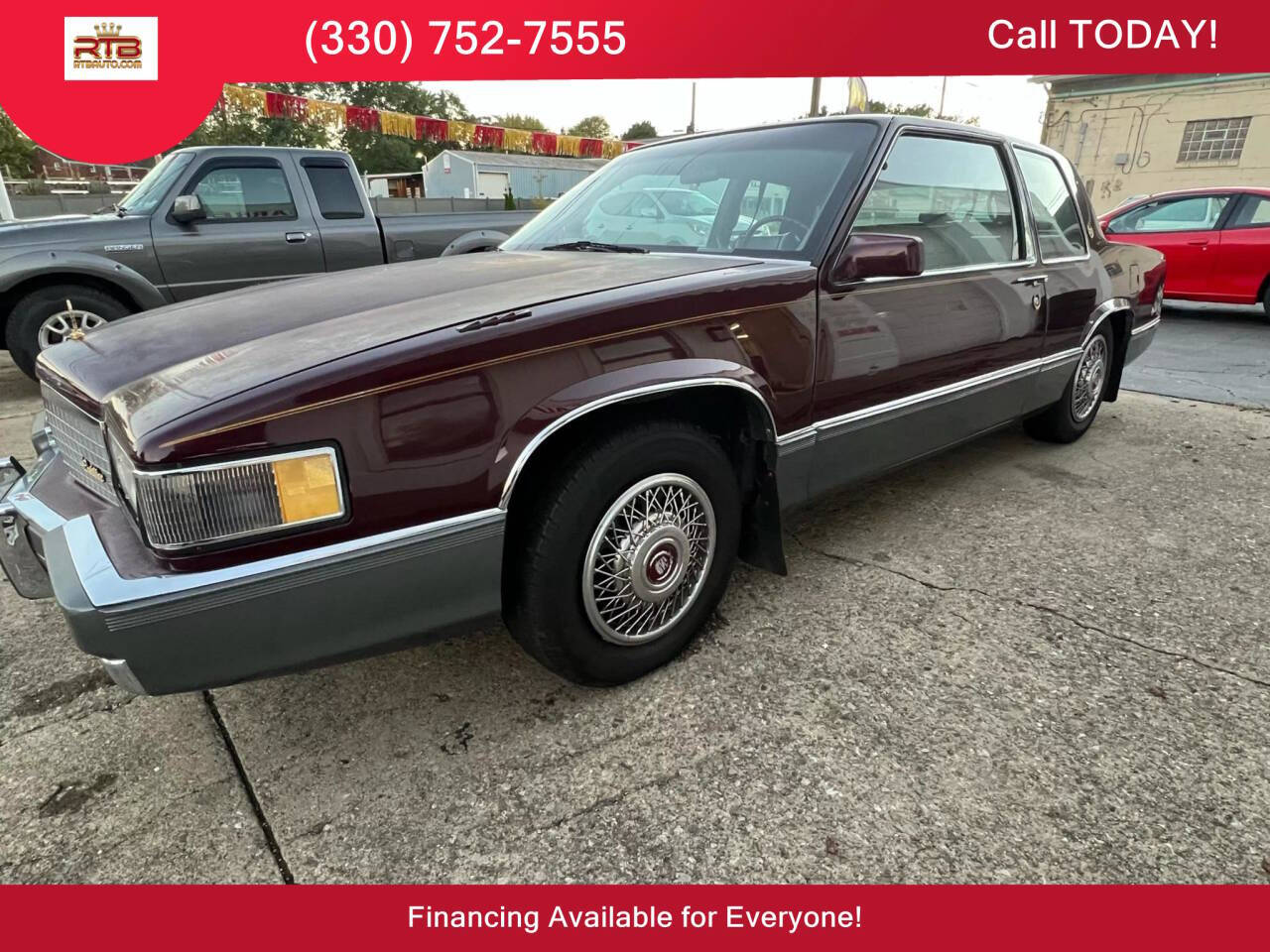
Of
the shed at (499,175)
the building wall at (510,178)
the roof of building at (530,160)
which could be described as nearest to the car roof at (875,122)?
the shed at (499,175)

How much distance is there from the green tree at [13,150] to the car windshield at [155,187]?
3255cm

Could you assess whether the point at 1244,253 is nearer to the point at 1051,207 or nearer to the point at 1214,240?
the point at 1214,240

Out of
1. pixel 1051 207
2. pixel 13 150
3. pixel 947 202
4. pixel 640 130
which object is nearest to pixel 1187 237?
pixel 1051 207

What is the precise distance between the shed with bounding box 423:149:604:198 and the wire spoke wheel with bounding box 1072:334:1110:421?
3356 centimetres

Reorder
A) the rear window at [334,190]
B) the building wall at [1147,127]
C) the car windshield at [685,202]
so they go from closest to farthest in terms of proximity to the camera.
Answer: the car windshield at [685,202]
the rear window at [334,190]
the building wall at [1147,127]

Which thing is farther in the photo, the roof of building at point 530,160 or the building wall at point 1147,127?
the roof of building at point 530,160

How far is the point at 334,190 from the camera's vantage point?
6289 millimetres

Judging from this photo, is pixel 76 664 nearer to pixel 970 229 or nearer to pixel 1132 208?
pixel 970 229

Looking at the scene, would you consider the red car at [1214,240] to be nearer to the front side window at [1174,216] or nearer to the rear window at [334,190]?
the front side window at [1174,216]

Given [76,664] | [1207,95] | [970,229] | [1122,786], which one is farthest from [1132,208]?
[1207,95]

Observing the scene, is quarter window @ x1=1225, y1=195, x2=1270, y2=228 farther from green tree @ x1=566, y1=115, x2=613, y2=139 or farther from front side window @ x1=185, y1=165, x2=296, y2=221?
green tree @ x1=566, y1=115, x2=613, y2=139

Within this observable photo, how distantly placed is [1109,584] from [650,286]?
6.87 ft

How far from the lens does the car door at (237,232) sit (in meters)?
5.62

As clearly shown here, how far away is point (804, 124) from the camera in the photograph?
2.84 metres
